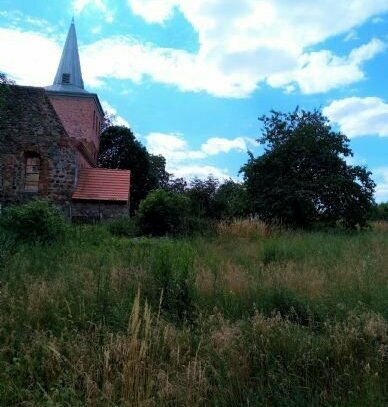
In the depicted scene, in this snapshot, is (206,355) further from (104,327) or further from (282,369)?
(104,327)

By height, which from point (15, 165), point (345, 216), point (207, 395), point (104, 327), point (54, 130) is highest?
point (54, 130)

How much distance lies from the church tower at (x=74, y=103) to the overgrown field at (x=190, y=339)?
3107 cm

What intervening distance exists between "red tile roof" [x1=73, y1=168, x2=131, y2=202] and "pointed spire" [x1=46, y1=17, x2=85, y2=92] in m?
17.7

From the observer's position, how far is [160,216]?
723 inches

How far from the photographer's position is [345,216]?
2056 centimetres

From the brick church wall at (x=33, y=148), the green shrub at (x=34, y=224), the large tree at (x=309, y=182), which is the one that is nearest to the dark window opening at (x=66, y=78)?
the brick church wall at (x=33, y=148)

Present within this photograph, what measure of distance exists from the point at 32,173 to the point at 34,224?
9685 millimetres

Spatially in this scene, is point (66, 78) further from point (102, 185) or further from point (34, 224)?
point (34, 224)

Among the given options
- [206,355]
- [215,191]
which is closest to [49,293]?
[206,355]

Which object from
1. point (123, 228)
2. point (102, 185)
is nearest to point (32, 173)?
point (102, 185)

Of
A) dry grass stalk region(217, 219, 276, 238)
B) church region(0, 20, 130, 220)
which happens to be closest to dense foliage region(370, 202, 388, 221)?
dry grass stalk region(217, 219, 276, 238)

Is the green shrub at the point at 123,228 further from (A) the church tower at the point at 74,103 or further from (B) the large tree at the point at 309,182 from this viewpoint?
(A) the church tower at the point at 74,103

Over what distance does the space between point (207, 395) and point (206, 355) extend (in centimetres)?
52

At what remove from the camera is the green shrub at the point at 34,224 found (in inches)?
527
